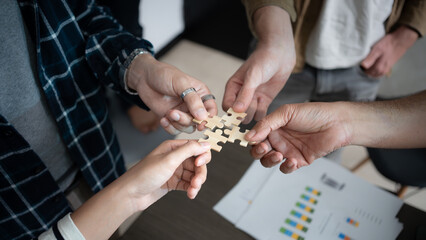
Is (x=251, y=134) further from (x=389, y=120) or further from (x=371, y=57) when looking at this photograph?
(x=371, y=57)

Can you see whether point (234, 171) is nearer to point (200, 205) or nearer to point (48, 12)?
point (200, 205)

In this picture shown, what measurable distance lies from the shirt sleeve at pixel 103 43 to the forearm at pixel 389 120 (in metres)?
0.94

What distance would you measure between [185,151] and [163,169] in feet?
0.28

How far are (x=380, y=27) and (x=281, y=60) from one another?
0.60m

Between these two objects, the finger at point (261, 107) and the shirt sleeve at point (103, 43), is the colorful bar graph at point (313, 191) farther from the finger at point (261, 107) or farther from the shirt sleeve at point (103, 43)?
the shirt sleeve at point (103, 43)

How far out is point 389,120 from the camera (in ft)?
3.96

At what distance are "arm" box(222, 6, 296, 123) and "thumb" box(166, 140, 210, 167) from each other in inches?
12.6

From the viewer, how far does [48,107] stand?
118cm

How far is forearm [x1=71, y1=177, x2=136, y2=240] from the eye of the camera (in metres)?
0.87

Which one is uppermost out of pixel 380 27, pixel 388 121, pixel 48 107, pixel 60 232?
pixel 48 107

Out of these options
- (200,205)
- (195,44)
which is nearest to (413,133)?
(200,205)

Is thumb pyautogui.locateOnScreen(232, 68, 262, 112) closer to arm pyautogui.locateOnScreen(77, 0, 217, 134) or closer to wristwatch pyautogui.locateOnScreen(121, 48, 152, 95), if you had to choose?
arm pyautogui.locateOnScreen(77, 0, 217, 134)

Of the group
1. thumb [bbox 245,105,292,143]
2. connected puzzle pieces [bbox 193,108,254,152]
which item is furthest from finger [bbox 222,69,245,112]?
thumb [bbox 245,105,292,143]

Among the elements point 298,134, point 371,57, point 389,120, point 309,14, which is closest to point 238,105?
point 298,134
